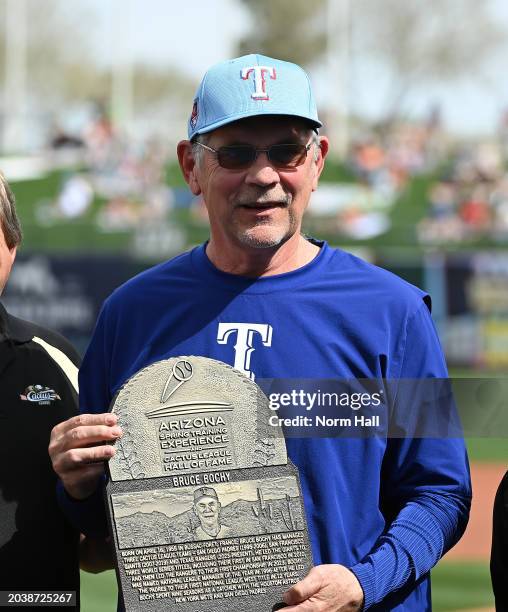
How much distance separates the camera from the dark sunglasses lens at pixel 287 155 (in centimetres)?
280

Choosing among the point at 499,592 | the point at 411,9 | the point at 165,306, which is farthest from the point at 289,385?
the point at 411,9

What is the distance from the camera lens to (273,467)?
8.59ft

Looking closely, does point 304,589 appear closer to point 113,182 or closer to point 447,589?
point 447,589

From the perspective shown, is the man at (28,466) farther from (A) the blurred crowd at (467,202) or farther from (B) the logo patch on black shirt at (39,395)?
(A) the blurred crowd at (467,202)

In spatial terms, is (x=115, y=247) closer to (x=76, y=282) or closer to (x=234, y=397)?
(x=76, y=282)

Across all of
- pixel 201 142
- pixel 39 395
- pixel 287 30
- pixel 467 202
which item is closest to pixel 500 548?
pixel 201 142

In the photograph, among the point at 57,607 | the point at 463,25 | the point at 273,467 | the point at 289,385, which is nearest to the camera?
the point at 273,467

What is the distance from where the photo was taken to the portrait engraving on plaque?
2594 millimetres

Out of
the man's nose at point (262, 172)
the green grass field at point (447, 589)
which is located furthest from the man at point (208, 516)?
the green grass field at point (447, 589)

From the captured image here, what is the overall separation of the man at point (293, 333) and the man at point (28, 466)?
237mm

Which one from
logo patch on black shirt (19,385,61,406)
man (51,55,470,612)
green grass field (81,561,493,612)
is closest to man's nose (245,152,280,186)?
man (51,55,470,612)

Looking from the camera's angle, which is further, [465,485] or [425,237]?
[425,237]

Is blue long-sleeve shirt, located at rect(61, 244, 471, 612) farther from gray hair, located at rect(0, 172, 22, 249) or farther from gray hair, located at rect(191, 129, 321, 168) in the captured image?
gray hair, located at rect(0, 172, 22, 249)

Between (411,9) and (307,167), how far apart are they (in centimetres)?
4942
